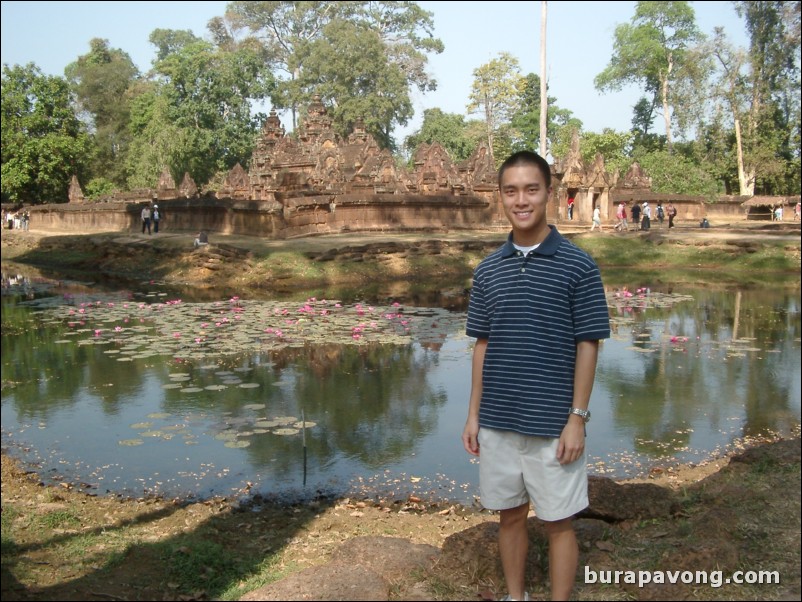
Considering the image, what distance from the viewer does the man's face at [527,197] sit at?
298cm

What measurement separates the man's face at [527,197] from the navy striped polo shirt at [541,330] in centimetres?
8

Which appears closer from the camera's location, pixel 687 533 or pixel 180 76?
pixel 687 533

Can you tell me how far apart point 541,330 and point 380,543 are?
1522mm

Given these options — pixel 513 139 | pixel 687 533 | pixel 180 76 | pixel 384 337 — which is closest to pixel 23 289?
pixel 384 337

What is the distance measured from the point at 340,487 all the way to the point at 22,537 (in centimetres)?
212

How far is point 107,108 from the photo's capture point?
184ft

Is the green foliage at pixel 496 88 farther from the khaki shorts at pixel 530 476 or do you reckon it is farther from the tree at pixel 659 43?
the khaki shorts at pixel 530 476

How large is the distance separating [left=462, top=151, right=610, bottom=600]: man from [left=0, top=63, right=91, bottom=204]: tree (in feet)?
137

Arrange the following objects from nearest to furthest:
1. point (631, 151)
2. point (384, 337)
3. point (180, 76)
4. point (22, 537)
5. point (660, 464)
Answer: point (22, 537) → point (660, 464) → point (384, 337) → point (180, 76) → point (631, 151)

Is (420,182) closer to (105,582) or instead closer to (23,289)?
(23,289)

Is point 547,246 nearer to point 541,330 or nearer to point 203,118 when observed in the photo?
point 541,330

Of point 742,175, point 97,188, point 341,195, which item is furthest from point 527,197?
point 97,188

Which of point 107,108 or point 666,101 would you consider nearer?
point 666,101

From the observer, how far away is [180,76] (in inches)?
1758
